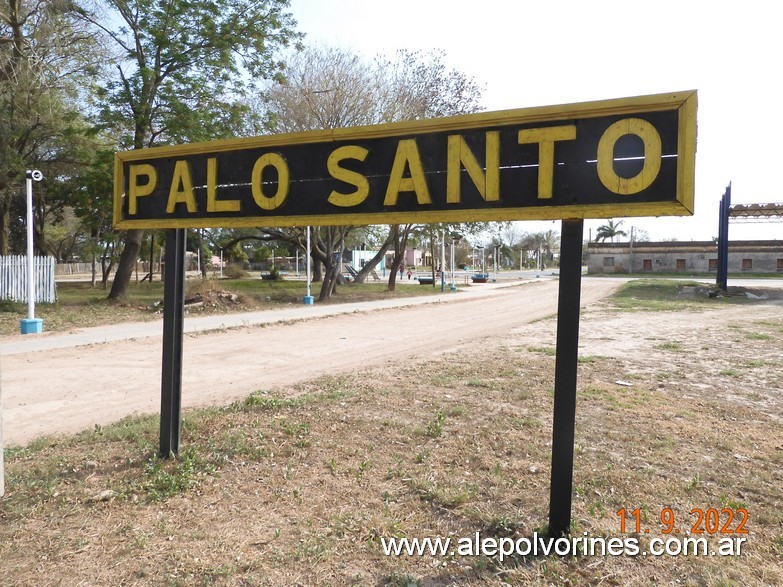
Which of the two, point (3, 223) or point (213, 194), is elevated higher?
point (3, 223)

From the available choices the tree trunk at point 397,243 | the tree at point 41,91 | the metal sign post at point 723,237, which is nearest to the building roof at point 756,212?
the metal sign post at point 723,237

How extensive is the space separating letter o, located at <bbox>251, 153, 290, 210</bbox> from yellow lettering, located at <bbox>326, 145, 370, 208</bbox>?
37cm

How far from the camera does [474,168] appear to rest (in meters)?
3.36

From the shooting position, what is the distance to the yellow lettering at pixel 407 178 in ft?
11.5

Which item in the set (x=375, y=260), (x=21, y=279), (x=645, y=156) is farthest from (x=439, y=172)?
(x=375, y=260)

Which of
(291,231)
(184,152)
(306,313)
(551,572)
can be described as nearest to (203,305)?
(306,313)

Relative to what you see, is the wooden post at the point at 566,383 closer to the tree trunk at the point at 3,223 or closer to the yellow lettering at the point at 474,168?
the yellow lettering at the point at 474,168

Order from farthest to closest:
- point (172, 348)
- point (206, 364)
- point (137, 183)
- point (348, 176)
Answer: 1. point (206, 364)
2. point (137, 183)
3. point (172, 348)
4. point (348, 176)

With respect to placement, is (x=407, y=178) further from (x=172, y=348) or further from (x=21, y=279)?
(x=21, y=279)

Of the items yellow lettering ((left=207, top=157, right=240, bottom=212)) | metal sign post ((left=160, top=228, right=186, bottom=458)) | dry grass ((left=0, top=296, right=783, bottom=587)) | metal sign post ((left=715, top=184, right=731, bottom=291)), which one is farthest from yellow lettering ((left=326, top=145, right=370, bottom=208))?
metal sign post ((left=715, top=184, right=731, bottom=291))

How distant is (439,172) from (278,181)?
1.25 metres

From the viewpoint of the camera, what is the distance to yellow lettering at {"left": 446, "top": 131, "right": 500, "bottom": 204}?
3.29m

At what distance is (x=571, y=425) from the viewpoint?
10.2 feet

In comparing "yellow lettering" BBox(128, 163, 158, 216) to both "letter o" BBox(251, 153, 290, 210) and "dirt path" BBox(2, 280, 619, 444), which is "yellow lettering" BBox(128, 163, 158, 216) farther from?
"dirt path" BBox(2, 280, 619, 444)
